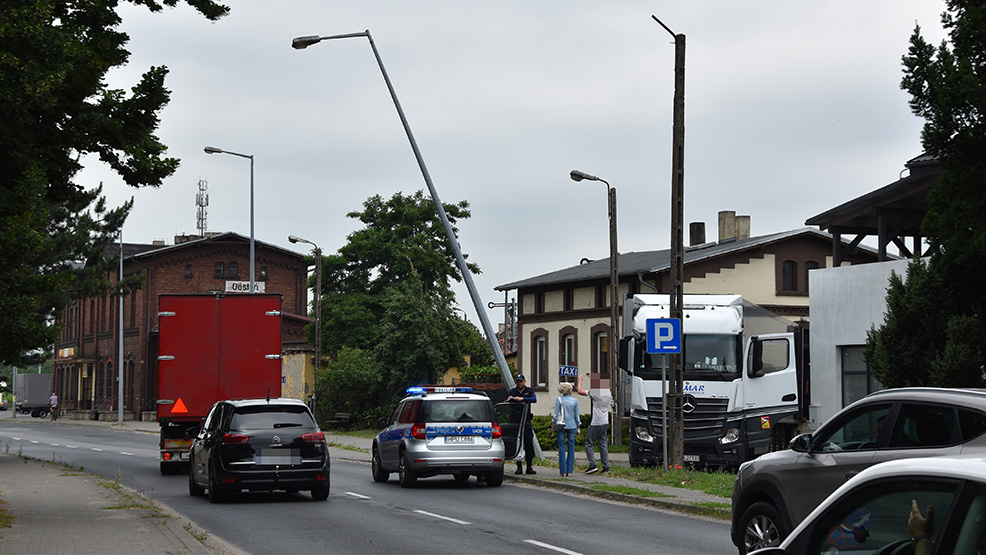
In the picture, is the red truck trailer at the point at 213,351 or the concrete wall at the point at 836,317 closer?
the red truck trailer at the point at 213,351

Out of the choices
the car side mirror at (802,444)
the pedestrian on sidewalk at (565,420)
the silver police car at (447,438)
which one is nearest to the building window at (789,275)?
the pedestrian on sidewalk at (565,420)

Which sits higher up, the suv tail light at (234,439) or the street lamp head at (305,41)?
the street lamp head at (305,41)

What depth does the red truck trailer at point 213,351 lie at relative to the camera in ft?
77.9

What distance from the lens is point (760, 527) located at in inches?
396

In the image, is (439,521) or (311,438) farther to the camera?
(311,438)

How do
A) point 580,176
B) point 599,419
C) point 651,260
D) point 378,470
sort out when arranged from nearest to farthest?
point 378,470 → point 599,419 → point 580,176 → point 651,260

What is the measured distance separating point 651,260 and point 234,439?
3170 centimetres

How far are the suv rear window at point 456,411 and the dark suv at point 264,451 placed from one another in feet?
8.48

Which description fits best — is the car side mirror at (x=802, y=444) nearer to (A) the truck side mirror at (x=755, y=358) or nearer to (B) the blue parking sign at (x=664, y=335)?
(B) the blue parking sign at (x=664, y=335)

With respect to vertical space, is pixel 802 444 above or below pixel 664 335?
below

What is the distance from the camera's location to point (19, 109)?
40.6 feet

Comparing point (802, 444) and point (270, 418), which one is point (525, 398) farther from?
point (802, 444)

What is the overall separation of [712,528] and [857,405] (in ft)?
18.3

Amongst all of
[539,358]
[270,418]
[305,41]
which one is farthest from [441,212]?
[539,358]
